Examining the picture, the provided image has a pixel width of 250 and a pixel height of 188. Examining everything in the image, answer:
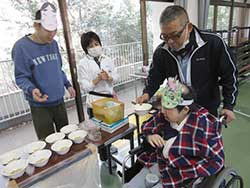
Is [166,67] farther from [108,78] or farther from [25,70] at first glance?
[25,70]

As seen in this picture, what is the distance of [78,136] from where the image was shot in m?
1.44

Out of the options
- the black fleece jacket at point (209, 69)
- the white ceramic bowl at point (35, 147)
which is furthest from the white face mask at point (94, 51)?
the white ceramic bowl at point (35, 147)

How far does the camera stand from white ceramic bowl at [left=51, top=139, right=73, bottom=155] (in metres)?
1.31

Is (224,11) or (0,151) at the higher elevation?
(224,11)

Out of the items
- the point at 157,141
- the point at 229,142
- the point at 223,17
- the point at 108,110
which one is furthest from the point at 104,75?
the point at 223,17

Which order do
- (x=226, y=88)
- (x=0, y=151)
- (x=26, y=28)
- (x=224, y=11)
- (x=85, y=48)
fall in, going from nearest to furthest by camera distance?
(x=226, y=88), (x=85, y=48), (x=26, y=28), (x=0, y=151), (x=224, y=11)

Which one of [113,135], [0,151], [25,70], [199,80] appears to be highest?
[25,70]

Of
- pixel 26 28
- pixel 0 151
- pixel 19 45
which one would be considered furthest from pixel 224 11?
Result: pixel 0 151

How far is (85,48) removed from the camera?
6.03ft

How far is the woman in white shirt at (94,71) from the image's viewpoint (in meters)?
1.82

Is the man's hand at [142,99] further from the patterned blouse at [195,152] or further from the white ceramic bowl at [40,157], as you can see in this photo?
the white ceramic bowl at [40,157]

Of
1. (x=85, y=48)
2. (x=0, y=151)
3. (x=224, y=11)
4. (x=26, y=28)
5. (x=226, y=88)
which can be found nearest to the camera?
(x=226, y=88)

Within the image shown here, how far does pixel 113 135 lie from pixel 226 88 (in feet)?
2.84

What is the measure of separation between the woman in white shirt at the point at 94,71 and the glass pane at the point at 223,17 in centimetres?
364
